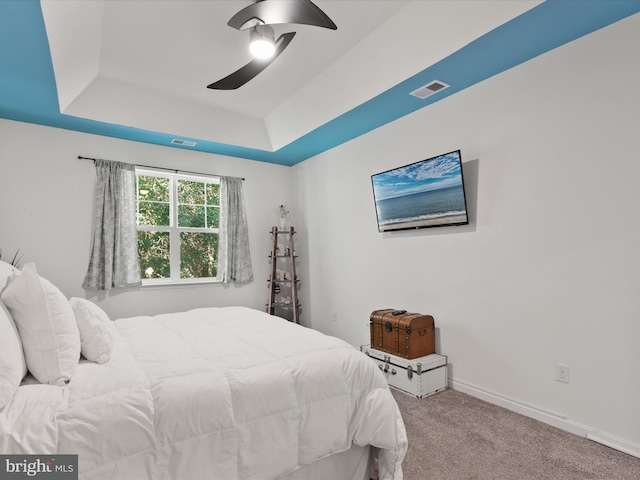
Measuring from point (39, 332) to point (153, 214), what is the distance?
3043mm

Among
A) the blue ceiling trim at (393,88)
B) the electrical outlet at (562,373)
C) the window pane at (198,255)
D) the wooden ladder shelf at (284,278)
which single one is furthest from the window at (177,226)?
the electrical outlet at (562,373)

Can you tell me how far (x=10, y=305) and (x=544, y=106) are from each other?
10.5 feet

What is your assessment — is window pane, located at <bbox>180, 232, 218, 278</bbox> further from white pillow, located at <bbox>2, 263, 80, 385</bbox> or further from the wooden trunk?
white pillow, located at <bbox>2, 263, 80, 385</bbox>

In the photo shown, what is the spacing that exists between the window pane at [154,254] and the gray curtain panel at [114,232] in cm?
21

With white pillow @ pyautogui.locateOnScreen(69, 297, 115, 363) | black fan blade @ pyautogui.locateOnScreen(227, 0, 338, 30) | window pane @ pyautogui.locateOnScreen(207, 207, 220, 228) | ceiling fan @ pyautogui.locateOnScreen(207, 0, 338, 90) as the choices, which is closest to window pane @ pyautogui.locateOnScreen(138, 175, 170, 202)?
window pane @ pyautogui.locateOnScreen(207, 207, 220, 228)

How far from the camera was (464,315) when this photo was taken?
2.93 meters

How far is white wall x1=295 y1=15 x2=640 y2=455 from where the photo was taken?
6.82 ft

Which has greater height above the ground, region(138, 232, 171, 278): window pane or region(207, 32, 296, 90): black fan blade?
region(207, 32, 296, 90): black fan blade

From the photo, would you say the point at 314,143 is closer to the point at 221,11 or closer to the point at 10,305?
the point at 221,11

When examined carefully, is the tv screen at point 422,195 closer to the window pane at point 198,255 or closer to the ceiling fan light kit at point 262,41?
the ceiling fan light kit at point 262,41

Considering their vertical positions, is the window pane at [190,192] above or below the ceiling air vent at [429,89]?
below

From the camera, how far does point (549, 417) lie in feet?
7.69

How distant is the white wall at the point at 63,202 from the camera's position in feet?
11.1

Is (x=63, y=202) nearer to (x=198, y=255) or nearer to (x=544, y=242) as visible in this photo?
(x=198, y=255)
